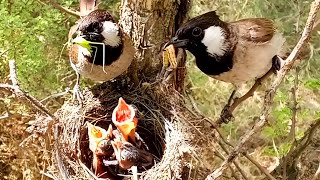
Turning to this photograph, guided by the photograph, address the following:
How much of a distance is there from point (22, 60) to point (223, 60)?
2.96 feet

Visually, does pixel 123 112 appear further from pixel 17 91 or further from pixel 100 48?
pixel 17 91

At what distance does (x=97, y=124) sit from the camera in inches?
90.5

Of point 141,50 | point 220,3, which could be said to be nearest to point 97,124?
point 141,50

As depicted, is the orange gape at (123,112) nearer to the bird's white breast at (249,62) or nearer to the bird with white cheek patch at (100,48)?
the bird with white cheek patch at (100,48)

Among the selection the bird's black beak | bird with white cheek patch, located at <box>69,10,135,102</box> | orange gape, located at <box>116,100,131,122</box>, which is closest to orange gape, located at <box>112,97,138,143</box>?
orange gape, located at <box>116,100,131,122</box>

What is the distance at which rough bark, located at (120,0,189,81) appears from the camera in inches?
85.0

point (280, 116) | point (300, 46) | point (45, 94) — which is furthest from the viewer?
point (45, 94)

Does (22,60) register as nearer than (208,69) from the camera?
No

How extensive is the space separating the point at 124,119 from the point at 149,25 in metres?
0.36

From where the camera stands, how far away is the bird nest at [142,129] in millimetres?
2016

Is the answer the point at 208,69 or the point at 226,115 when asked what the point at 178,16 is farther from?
the point at 226,115

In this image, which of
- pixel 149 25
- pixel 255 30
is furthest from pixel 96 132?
pixel 255 30

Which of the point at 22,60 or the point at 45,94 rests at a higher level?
the point at 22,60

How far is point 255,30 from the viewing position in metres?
2.19
